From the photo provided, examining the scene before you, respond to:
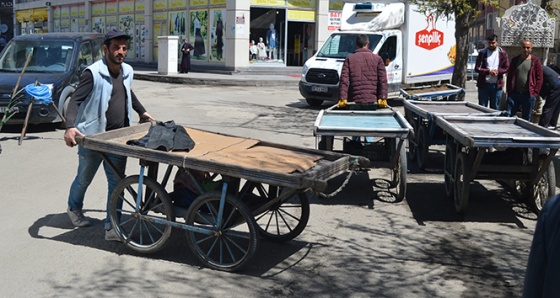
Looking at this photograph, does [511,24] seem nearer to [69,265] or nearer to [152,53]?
[69,265]

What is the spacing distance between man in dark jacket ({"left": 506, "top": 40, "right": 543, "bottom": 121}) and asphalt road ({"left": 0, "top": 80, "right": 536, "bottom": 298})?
2658 mm

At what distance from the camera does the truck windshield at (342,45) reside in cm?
1859

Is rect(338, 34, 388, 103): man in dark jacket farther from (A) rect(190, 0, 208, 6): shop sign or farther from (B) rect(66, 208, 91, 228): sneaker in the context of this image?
(A) rect(190, 0, 208, 6): shop sign

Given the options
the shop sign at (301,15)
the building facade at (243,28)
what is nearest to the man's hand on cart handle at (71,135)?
the building facade at (243,28)

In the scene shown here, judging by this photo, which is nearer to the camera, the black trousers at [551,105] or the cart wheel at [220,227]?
the cart wheel at [220,227]

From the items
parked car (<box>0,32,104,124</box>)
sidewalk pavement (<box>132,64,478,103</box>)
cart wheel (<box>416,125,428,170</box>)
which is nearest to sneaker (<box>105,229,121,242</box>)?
cart wheel (<box>416,125,428,170</box>)

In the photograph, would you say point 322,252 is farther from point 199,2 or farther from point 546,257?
point 199,2

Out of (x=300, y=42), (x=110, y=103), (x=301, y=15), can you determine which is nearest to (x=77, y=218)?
(x=110, y=103)

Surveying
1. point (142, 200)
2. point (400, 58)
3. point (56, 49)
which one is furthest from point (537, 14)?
point (142, 200)

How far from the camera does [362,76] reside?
9227mm

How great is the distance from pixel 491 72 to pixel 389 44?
6626 mm

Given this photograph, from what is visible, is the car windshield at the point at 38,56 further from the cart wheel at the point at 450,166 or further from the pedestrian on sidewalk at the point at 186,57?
the pedestrian on sidewalk at the point at 186,57

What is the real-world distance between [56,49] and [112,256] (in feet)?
29.8

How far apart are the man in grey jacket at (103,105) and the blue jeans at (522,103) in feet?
23.2
